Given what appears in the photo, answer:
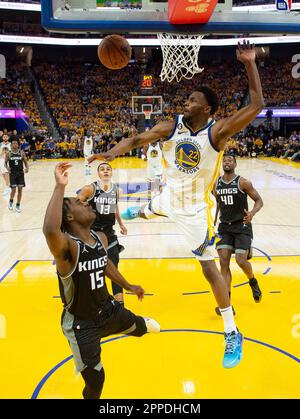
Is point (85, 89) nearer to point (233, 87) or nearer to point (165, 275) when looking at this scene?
point (233, 87)

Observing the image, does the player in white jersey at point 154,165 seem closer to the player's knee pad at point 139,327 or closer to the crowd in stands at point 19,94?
the player's knee pad at point 139,327

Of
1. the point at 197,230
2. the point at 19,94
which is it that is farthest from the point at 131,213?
the point at 19,94

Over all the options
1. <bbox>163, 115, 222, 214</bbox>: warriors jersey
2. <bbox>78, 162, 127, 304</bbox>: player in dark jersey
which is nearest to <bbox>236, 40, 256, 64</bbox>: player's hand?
<bbox>163, 115, 222, 214</bbox>: warriors jersey

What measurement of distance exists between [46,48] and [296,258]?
30431mm

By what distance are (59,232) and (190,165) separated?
4.97ft

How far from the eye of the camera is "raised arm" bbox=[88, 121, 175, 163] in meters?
3.21

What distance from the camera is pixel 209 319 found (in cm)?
461

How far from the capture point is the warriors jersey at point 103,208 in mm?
4762

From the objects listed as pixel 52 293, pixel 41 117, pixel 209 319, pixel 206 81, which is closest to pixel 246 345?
pixel 209 319

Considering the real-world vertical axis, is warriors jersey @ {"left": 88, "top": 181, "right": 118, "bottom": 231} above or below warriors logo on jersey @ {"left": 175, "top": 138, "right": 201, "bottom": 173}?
below

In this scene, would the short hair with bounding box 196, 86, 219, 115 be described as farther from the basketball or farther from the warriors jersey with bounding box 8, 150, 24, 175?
the warriors jersey with bounding box 8, 150, 24, 175

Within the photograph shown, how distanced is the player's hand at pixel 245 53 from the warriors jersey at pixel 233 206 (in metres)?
2.11

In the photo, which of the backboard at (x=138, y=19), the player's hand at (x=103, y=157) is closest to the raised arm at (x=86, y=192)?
the player's hand at (x=103, y=157)

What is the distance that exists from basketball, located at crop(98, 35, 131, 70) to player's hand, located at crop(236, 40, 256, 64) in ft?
6.39
